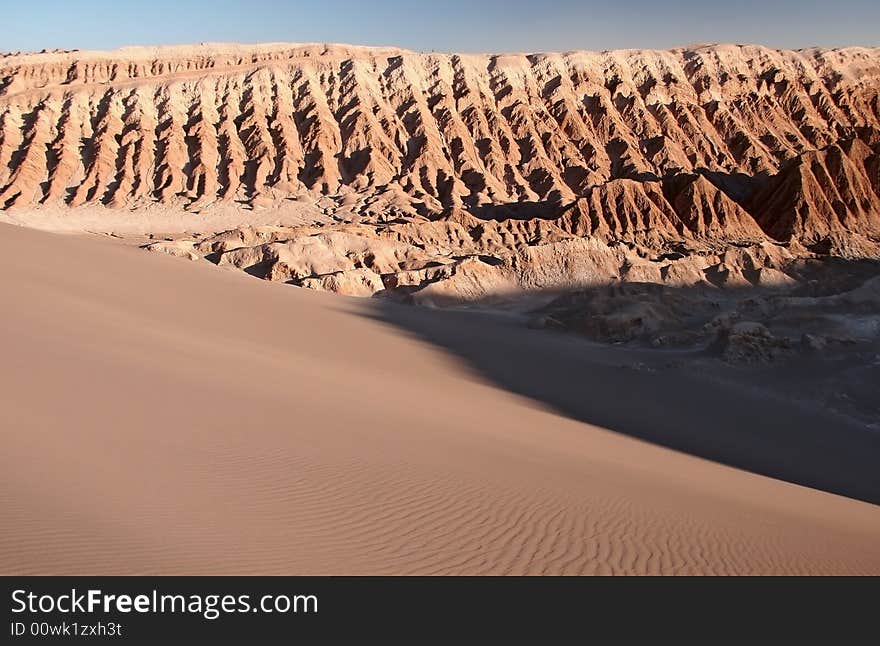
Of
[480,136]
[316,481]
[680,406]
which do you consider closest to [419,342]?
[680,406]

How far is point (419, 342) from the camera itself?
18781 mm

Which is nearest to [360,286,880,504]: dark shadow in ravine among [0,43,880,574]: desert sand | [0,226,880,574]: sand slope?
[0,43,880,574]: desert sand

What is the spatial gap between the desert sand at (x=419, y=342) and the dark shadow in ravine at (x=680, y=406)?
97mm

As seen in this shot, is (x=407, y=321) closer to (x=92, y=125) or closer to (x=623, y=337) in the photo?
(x=623, y=337)

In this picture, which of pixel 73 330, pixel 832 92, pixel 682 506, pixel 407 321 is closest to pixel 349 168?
pixel 407 321

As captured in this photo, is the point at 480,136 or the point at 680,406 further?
the point at 480,136

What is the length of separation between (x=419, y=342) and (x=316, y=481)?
12566 millimetres

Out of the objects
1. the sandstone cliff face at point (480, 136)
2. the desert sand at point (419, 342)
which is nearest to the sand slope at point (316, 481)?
the desert sand at point (419, 342)

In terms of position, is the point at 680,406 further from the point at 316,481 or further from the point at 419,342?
the point at 316,481

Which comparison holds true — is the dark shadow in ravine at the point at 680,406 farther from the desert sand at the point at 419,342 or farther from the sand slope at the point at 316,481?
the sand slope at the point at 316,481

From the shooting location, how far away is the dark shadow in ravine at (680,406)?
13.0 metres

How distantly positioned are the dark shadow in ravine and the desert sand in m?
0.10

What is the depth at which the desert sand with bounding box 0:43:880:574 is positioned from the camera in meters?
5.58
